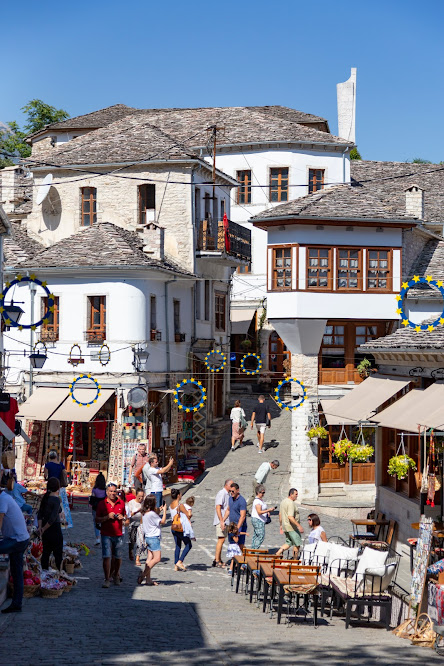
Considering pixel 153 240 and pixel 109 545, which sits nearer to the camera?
pixel 109 545

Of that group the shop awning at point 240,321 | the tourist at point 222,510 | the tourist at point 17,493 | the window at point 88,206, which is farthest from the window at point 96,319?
the tourist at point 222,510

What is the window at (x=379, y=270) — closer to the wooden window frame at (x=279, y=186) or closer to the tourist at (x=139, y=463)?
the tourist at (x=139, y=463)

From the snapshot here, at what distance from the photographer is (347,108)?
48625 millimetres

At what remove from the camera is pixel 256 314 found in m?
44.8

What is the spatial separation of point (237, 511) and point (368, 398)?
4611 millimetres

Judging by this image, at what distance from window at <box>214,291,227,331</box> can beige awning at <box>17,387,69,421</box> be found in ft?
31.0

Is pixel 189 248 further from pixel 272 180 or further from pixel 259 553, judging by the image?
pixel 259 553

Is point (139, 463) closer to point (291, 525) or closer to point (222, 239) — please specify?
point (291, 525)

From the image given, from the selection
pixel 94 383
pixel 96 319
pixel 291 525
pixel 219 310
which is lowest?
pixel 291 525

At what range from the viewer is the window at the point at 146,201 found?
36.2m

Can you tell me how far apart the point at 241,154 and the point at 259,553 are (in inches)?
1198

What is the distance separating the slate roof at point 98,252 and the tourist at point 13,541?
1837cm

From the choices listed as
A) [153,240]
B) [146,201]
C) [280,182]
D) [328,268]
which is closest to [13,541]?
[328,268]

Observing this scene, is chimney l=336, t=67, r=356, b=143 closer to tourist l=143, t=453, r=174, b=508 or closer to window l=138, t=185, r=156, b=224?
window l=138, t=185, r=156, b=224
